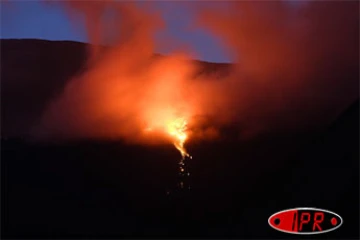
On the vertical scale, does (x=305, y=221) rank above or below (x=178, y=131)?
below

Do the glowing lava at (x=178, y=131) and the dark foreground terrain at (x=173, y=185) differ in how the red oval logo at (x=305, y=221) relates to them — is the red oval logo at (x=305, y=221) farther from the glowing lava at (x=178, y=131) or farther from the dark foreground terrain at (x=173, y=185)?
the glowing lava at (x=178, y=131)

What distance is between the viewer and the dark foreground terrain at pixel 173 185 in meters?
2.10

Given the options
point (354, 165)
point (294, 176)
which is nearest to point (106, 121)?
point (294, 176)

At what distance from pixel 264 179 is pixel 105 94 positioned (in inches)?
45.0

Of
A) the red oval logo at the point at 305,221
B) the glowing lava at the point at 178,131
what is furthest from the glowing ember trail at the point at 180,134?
the red oval logo at the point at 305,221

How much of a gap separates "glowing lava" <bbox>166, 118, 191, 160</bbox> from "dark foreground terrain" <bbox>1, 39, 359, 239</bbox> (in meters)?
0.06

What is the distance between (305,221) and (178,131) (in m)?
0.91

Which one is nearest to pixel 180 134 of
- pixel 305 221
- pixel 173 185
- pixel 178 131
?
pixel 178 131

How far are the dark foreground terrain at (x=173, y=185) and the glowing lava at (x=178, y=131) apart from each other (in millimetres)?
58

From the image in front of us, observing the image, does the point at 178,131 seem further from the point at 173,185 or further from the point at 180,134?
the point at 173,185

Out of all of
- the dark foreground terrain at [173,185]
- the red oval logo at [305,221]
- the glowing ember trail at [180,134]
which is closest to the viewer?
the red oval logo at [305,221]

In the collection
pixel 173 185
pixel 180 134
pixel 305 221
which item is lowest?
pixel 305 221

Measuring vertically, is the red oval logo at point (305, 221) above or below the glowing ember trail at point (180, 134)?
below

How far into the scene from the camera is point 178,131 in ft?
7.96
